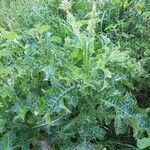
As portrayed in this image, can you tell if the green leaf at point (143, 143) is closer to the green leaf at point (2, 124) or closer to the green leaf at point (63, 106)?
the green leaf at point (63, 106)

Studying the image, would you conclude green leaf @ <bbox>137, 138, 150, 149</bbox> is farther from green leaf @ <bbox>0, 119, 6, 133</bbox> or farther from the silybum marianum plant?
green leaf @ <bbox>0, 119, 6, 133</bbox>

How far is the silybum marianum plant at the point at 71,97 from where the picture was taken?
187 cm

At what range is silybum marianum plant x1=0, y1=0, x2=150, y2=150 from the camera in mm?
1874

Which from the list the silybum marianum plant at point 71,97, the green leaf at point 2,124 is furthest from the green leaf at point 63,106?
the green leaf at point 2,124

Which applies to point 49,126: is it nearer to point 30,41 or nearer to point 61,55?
point 61,55

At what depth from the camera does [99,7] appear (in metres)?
2.71

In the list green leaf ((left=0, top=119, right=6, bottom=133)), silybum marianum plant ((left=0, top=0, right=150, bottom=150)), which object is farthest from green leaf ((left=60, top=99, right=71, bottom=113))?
green leaf ((left=0, top=119, right=6, bottom=133))

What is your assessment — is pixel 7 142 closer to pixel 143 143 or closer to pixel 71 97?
pixel 71 97

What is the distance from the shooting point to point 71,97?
6.17 ft

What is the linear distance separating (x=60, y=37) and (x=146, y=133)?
2.77 feet

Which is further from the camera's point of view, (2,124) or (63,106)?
(2,124)

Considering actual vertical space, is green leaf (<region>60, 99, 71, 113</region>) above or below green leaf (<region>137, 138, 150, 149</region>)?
above

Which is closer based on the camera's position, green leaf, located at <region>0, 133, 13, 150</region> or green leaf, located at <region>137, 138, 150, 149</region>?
green leaf, located at <region>137, 138, 150, 149</region>

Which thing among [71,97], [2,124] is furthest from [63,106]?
[2,124]
